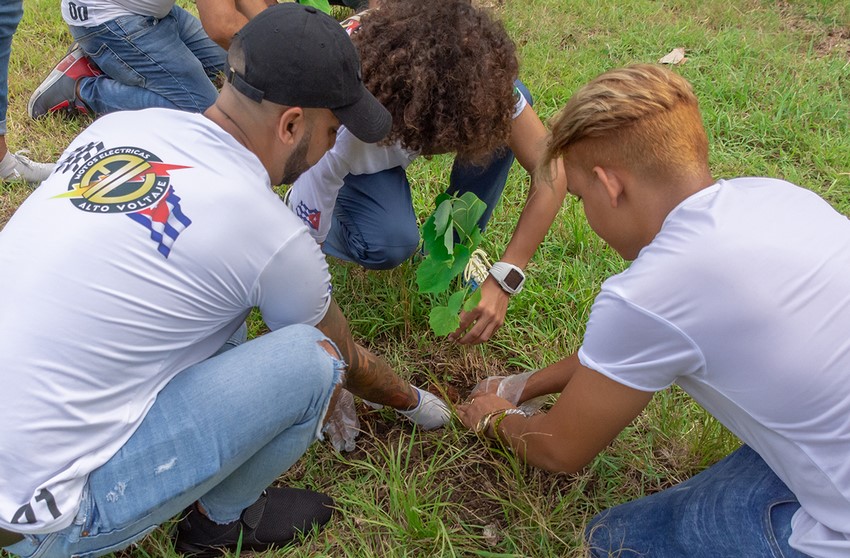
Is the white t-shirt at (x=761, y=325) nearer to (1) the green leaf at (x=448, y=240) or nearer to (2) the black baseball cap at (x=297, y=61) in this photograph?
(1) the green leaf at (x=448, y=240)

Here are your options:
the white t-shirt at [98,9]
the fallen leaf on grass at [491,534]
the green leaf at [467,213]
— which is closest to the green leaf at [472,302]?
the green leaf at [467,213]

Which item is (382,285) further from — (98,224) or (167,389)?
(98,224)

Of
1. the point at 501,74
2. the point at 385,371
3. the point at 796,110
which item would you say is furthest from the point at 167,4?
the point at 796,110

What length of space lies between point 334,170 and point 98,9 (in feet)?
5.51

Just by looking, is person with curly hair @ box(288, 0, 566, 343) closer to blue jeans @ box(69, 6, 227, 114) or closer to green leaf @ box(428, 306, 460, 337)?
green leaf @ box(428, 306, 460, 337)

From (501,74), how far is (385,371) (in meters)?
0.88

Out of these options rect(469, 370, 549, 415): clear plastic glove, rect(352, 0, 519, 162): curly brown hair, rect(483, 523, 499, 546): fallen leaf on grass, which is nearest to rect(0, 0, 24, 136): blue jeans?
rect(352, 0, 519, 162): curly brown hair

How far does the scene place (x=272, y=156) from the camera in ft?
5.31

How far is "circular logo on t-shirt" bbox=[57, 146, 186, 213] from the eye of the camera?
1.38 metres

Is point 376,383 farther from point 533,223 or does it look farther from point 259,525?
point 533,223

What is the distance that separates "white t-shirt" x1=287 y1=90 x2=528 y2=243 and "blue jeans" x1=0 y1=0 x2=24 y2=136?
141 cm

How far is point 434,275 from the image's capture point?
1964 millimetres

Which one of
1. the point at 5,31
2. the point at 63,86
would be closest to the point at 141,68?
the point at 63,86

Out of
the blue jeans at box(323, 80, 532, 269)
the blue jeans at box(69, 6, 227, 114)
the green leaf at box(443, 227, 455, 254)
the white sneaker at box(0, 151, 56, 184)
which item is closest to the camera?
the green leaf at box(443, 227, 455, 254)
